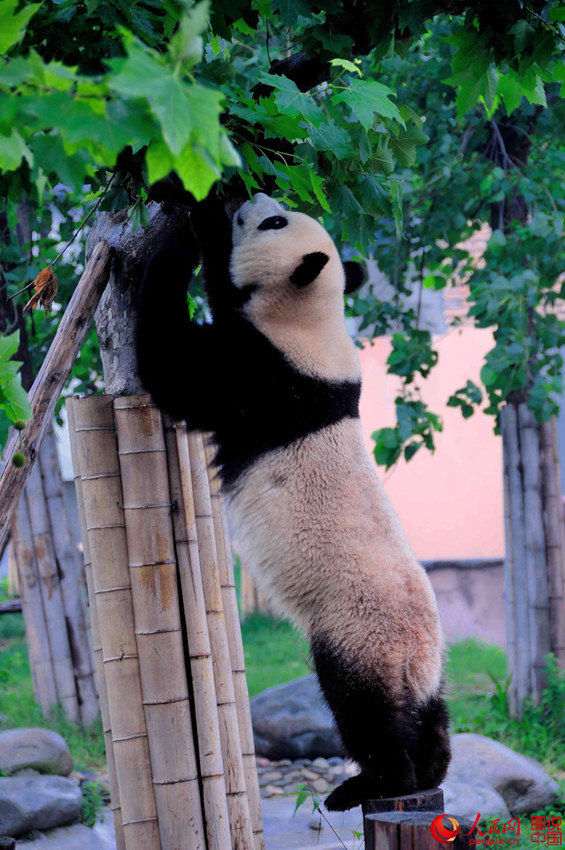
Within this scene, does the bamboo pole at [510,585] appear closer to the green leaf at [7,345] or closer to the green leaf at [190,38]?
the green leaf at [7,345]

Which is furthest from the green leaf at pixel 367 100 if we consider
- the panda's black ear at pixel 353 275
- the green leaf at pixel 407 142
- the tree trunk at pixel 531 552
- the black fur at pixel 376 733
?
the tree trunk at pixel 531 552

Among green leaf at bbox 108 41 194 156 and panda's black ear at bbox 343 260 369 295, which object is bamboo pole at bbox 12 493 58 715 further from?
green leaf at bbox 108 41 194 156

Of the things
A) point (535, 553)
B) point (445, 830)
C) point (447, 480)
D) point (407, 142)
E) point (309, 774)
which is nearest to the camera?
point (445, 830)

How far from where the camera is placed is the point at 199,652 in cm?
205

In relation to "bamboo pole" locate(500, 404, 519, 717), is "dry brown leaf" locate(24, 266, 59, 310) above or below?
above

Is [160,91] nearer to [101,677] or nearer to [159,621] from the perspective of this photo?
[159,621]

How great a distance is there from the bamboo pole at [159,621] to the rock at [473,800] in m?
2.21

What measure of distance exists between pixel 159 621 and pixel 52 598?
320 cm

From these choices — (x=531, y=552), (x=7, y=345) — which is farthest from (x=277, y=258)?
(x=531, y=552)

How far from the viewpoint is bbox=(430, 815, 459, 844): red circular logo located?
1694 mm

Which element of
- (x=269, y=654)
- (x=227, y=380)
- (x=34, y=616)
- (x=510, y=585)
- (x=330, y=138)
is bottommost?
(x=269, y=654)

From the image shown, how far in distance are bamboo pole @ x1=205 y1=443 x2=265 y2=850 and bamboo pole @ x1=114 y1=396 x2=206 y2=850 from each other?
0.23 m

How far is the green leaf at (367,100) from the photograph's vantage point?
6.36 feet

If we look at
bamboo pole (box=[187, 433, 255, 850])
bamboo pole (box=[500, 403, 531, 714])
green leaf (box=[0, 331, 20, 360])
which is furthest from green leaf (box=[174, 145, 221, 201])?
bamboo pole (box=[500, 403, 531, 714])
